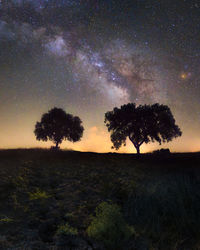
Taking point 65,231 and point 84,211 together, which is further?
point 84,211

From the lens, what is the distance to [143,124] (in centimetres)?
3850

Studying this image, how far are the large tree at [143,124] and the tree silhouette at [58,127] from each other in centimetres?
1168

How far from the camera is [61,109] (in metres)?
47.8

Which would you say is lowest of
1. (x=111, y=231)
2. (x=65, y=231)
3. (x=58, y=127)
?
(x=65, y=231)

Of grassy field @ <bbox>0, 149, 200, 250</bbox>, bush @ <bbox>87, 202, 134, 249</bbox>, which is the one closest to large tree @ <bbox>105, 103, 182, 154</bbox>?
grassy field @ <bbox>0, 149, 200, 250</bbox>

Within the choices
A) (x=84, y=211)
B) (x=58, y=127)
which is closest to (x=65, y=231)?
(x=84, y=211)

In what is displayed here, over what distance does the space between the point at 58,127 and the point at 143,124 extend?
2131cm

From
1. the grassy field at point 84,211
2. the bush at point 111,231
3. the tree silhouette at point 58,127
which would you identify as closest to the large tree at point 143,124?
the tree silhouette at point 58,127

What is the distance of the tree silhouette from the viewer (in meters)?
46.1

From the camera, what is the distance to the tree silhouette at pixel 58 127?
46062 mm

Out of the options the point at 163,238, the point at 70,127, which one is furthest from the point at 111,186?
the point at 70,127

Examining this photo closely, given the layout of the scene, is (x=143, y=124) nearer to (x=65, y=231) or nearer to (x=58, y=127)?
(x=58, y=127)

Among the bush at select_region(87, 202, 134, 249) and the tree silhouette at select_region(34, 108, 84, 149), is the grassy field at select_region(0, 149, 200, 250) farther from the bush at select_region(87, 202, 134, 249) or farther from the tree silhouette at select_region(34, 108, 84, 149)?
the tree silhouette at select_region(34, 108, 84, 149)

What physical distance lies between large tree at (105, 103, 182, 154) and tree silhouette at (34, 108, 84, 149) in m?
11.7
